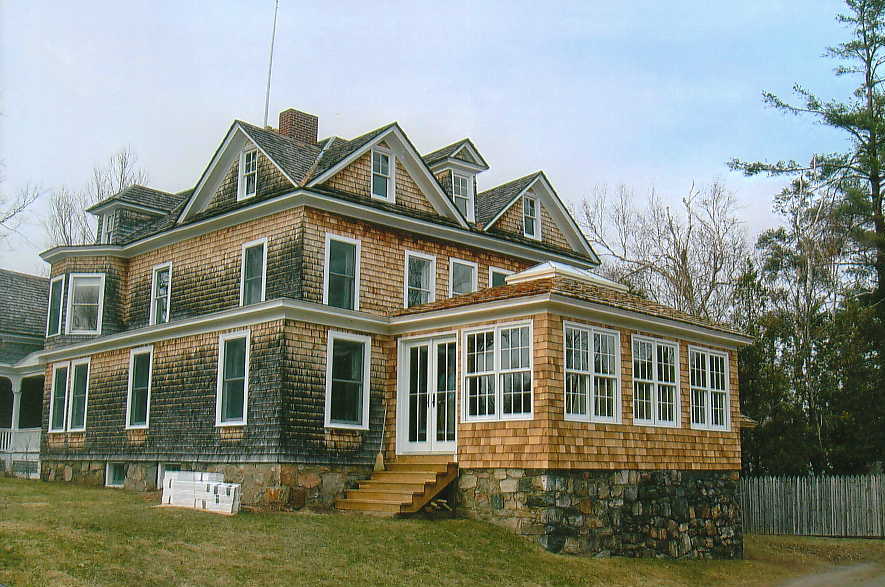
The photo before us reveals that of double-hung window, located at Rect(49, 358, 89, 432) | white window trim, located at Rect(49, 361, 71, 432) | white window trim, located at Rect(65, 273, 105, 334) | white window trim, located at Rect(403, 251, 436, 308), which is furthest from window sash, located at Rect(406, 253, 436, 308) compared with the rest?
white window trim, located at Rect(49, 361, 71, 432)

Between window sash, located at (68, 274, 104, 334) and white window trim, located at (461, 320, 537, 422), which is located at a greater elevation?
window sash, located at (68, 274, 104, 334)

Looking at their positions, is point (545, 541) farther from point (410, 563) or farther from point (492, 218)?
point (492, 218)

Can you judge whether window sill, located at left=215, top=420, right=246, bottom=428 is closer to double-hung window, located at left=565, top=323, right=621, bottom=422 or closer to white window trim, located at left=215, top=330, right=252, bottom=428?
white window trim, located at left=215, top=330, right=252, bottom=428

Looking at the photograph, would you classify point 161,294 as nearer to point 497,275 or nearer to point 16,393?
point 497,275

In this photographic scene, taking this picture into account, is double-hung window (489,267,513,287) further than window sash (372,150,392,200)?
Yes

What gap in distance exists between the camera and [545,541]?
1569cm

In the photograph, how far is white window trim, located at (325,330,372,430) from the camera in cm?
1875

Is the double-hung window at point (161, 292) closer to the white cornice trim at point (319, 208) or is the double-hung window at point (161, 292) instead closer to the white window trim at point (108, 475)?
the white cornice trim at point (319, 208)

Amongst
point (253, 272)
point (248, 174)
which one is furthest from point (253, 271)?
point (248, 174)

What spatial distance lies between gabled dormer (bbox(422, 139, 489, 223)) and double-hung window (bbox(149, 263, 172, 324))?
7452 millimetres

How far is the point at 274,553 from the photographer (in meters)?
12.8

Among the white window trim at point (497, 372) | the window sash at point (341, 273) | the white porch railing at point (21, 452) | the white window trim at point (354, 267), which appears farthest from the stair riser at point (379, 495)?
the white porch railing at point (21, 452)

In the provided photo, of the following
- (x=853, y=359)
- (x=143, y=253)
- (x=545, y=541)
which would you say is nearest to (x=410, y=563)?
(x=545, y=541)

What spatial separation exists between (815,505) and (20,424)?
26.6 meters
